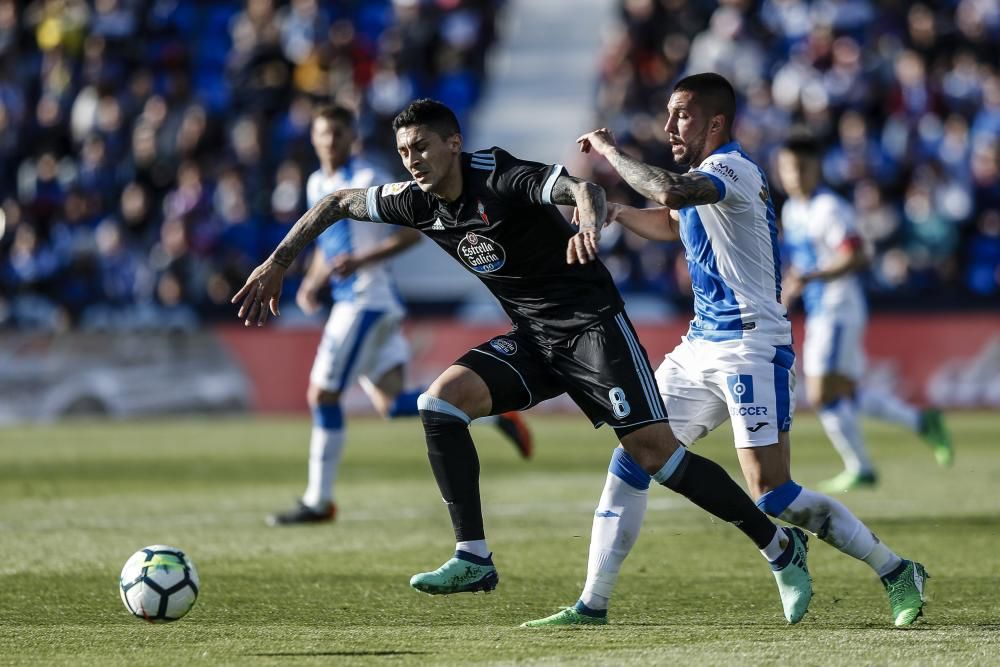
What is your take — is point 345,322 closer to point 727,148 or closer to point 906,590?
point 727,148

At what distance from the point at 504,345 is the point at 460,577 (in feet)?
3.36

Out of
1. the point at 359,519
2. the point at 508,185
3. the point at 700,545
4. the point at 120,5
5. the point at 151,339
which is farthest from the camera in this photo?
the point at 120,5

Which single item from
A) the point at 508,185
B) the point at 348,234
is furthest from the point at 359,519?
the point at 508,185

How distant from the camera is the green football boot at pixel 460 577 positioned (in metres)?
6.29

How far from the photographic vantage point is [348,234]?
10422 millimetres

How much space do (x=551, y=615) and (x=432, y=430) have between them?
94 cm

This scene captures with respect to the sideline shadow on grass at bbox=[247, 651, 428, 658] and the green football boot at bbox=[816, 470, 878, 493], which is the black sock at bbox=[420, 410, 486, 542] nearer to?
the sideline shadow on grass at bbox=[247, 651, 428, 658]

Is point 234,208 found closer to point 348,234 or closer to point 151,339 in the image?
point 151,339

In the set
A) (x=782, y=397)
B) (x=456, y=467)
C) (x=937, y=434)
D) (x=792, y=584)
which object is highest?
(x=782, y=397)

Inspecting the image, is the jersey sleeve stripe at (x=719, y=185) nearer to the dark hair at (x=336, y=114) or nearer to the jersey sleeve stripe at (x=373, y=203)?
the jersey sleeve stripe at (x=373, y=203)

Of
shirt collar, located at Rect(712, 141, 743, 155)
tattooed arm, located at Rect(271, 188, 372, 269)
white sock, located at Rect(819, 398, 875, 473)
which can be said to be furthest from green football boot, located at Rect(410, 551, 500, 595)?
white sock, located at Rect(819, 398, 875, 473)

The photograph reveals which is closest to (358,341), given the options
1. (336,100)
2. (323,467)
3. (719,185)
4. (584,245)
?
(323,467)

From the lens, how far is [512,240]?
6.47 m

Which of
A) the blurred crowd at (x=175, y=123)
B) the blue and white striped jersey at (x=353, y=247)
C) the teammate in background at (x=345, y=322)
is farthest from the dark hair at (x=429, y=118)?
the blurred crowd at (x=175, y=123)
